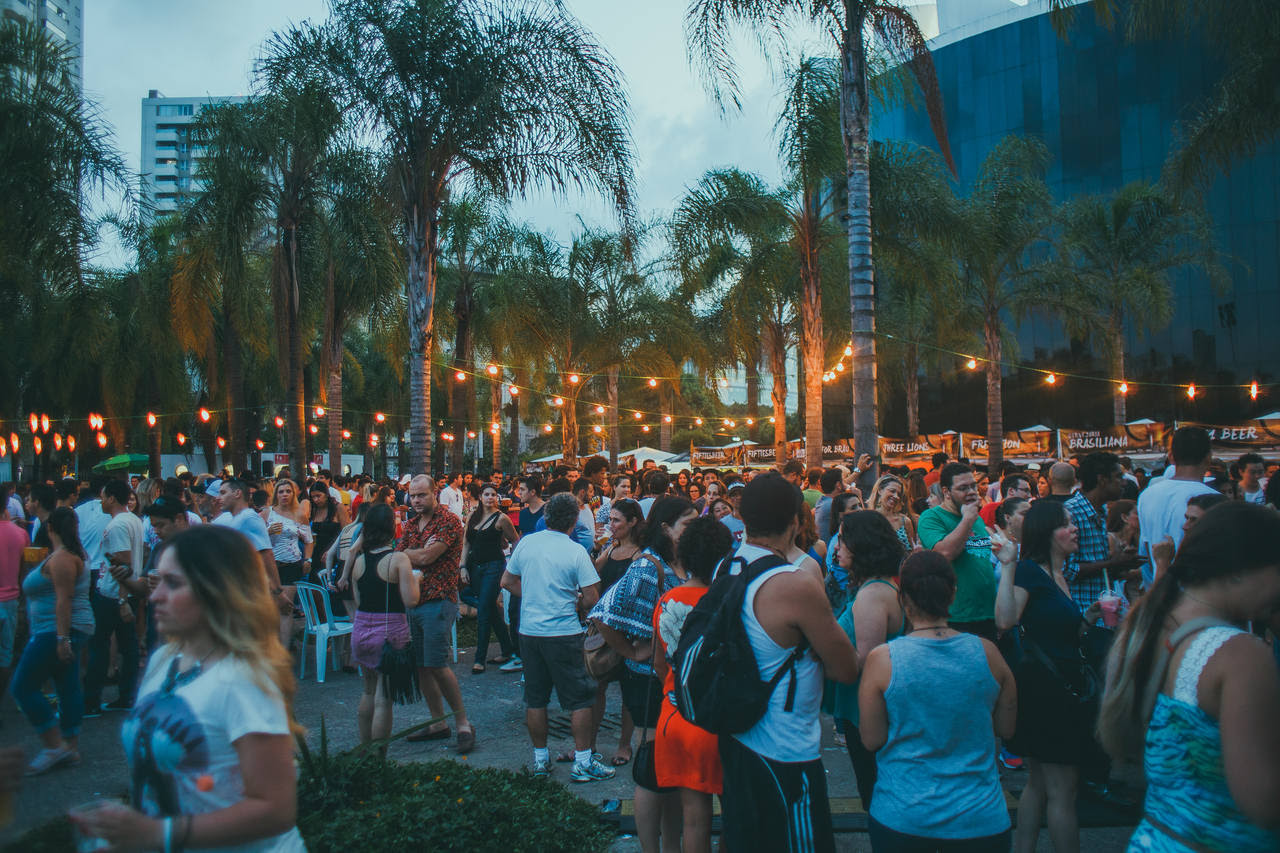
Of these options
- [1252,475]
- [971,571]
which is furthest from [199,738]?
[1252,475]

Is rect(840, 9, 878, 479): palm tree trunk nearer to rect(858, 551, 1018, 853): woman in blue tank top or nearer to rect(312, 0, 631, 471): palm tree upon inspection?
rect(312, 0, 631, 471): palm tree

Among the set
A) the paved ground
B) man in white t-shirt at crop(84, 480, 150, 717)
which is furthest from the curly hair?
man in white t-shirt at crop(84, 480, 150, 717)

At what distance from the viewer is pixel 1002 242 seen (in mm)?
18125

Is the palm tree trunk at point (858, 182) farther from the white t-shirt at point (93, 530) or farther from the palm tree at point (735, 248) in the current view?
the white t-shirt at point (93, 530)

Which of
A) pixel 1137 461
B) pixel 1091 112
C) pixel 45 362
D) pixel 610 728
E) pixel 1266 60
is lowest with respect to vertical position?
pixel 610 728

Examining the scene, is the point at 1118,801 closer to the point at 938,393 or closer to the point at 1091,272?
the point at 1091,272

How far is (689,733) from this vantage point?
3.64m

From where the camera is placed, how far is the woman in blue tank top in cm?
280

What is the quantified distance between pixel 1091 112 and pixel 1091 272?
1525 centimetres

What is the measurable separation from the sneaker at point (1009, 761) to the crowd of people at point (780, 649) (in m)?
0.02

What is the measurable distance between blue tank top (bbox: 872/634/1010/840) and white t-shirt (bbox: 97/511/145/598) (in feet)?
21.6

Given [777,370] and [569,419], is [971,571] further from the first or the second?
[569,419]

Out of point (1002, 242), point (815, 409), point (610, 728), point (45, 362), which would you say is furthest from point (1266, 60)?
point (45, 362)

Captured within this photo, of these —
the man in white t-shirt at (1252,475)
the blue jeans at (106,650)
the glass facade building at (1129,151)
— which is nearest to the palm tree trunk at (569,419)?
the glass facade building at (1129,151)
